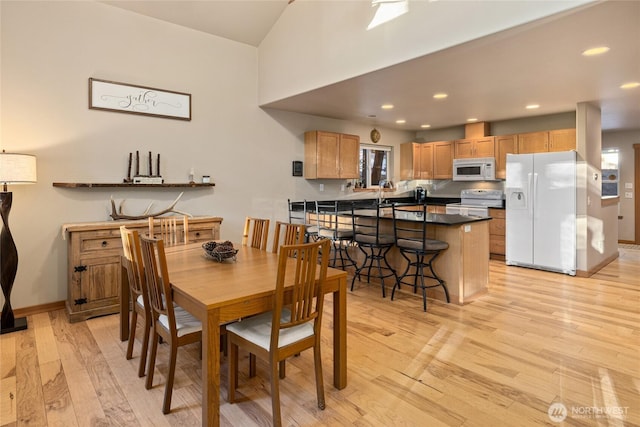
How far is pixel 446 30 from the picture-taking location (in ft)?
9.88

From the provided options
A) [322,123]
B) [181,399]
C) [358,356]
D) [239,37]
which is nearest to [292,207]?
[322,123]

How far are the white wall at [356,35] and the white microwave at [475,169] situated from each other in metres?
3.58

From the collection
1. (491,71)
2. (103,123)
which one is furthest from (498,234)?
(103,123)

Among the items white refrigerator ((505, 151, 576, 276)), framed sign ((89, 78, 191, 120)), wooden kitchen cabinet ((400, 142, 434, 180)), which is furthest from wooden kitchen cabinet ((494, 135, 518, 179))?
framed sign ((89, 78, 191, 120))

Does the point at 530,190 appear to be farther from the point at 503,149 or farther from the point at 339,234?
the point at 339,234

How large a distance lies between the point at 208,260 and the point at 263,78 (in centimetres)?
331

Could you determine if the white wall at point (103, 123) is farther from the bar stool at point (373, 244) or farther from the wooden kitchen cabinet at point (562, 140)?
the wooden kitchen cabinet at point (562, 140)

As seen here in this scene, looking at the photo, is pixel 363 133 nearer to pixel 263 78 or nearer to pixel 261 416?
pixel 263 78

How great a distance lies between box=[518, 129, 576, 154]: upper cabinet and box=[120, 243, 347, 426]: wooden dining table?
16.6 feet

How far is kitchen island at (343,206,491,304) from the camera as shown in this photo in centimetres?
378

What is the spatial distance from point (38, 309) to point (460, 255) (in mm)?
4224

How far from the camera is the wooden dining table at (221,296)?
1699mm

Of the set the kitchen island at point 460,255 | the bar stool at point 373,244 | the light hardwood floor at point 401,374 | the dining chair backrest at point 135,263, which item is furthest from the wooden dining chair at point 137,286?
the kitchen island at point 460,255

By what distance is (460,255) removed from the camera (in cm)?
377
